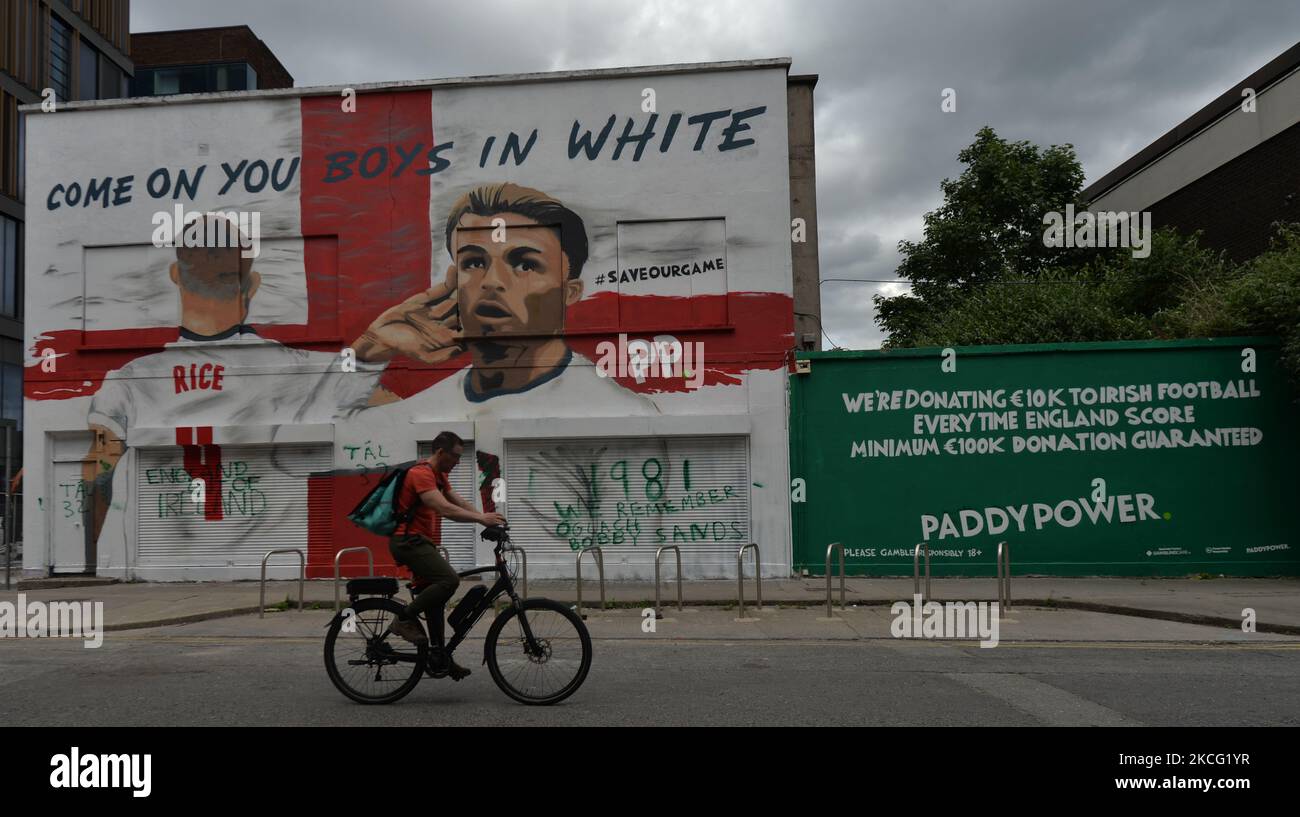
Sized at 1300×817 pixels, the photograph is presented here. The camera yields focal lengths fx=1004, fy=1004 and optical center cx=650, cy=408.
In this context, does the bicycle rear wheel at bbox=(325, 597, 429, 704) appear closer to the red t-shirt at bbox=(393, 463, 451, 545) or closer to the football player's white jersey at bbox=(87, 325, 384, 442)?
the red t-shirt at bbox=(393, 463, 451, 545)

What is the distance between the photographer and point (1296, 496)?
14.4 metres

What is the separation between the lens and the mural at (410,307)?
15.1 m

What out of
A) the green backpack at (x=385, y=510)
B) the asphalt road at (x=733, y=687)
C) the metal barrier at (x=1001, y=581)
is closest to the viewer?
the asphalt road at (x=733, y=687)

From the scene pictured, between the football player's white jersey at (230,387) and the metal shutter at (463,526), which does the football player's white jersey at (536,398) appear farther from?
the football player's white jersey at (230,387)

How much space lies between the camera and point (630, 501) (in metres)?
15.1

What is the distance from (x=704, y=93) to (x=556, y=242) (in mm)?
3229

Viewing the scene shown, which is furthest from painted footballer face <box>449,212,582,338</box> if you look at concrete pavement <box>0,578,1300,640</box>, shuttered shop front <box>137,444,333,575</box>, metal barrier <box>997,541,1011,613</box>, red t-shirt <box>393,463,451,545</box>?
red t-shirt <box>393,463,451,545</box>

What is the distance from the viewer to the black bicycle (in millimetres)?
6629

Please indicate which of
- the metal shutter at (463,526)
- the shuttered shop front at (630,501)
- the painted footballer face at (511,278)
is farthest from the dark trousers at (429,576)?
the painted footballer face at (511,278)

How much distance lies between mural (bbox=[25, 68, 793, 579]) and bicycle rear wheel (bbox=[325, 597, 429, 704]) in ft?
27.1

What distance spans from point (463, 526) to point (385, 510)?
342 inches

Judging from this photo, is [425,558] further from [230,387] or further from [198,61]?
[198,61]

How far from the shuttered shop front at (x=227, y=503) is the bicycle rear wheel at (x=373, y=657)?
29.7 ft

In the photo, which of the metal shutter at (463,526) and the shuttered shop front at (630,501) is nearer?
the shuttered shop front at (630,501)
